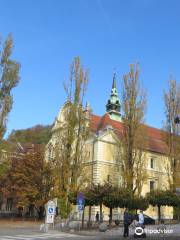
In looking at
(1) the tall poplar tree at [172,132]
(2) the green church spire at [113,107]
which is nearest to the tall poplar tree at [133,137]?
(1) the tall poplar tree at [172,132]

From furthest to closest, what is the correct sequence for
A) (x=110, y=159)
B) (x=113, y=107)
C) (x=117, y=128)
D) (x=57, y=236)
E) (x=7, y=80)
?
(x=113, y=107)
(x=117, y=128)
(x=110, y=159)
(x=7, y=80)
(x=57, y=236)

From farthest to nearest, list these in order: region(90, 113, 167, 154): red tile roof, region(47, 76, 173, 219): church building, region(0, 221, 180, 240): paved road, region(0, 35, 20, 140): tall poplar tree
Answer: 1. region(90, 113, 167, 154): red tile roof
2. region(47, 76, 173, 219): church building
3. region(0, 35, 20, 140): tall poplar tree
4. region(0, 221, 180, 240): paved road

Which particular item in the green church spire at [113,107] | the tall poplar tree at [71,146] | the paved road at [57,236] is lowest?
the paved road at [57,236]

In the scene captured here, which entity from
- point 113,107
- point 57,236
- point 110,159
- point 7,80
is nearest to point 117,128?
point 110,159

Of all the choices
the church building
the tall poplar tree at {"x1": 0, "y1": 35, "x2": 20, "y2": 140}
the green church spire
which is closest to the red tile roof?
the church building

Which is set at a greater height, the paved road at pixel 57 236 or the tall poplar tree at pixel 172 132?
the tall poplar tree at pixel 172 132

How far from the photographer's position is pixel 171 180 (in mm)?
44125

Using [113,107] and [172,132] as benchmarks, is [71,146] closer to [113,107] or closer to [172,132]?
[172,132]

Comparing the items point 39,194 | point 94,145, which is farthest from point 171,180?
point 39,194

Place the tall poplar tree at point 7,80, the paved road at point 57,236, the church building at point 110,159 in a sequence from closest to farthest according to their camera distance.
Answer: the paved road at point 57,236 → the tall poplar tree at point 7,80 → the church building at point 110,159

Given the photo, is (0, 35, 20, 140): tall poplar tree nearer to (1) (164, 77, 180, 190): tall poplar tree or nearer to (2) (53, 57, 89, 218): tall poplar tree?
(2) (53, 57, 89, 218): tall poplar tree

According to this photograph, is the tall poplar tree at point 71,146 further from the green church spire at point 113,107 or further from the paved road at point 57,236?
the green church spire at point 113,107

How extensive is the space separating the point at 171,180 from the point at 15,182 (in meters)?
20.0

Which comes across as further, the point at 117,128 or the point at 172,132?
the point at 117,128
